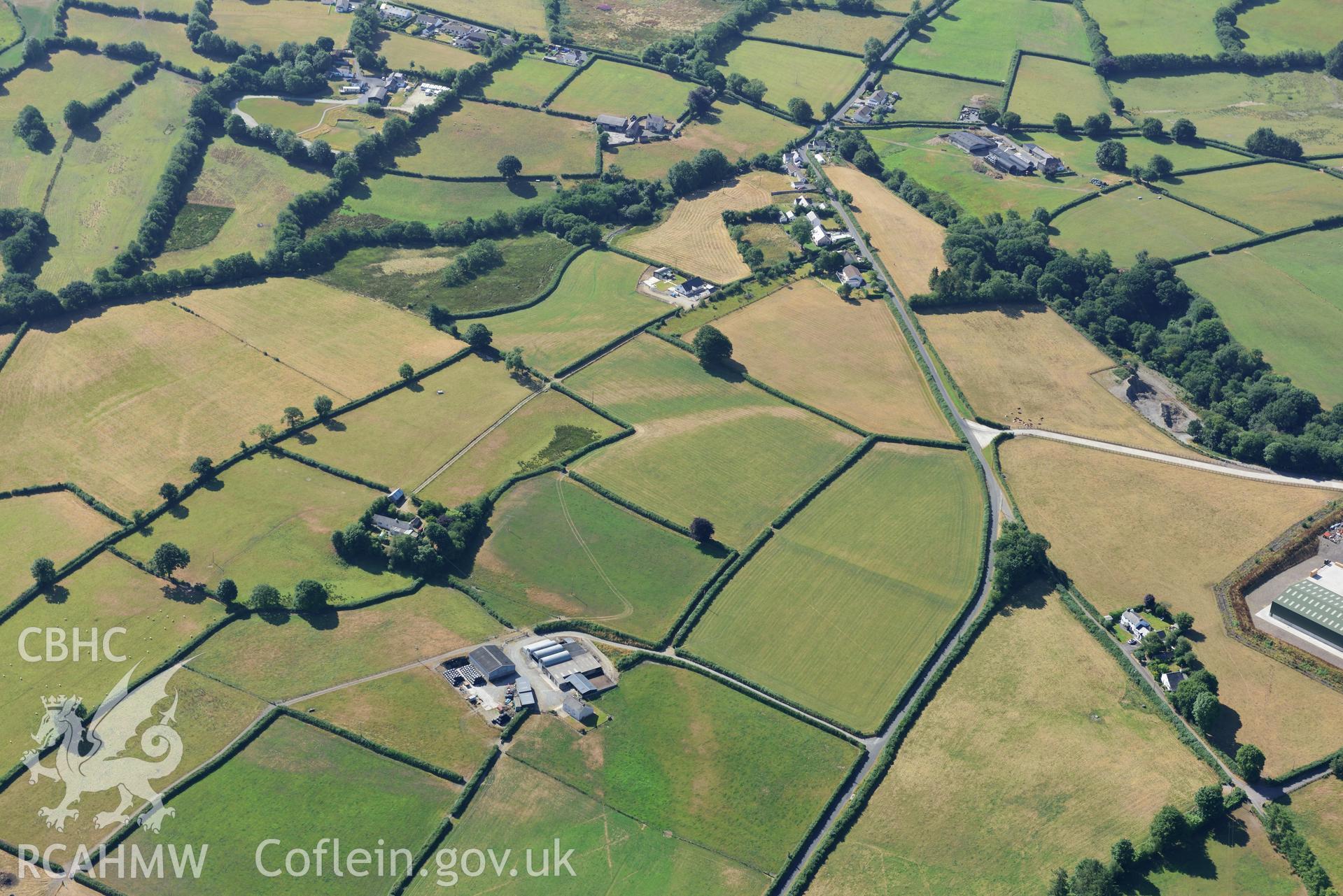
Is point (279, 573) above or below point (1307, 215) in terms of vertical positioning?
below

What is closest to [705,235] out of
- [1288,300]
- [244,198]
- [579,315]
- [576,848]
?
[579,315]

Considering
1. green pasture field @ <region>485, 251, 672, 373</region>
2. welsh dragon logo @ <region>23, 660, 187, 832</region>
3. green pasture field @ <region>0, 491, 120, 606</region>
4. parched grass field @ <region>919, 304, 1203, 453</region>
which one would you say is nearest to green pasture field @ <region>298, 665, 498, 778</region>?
welsh dragon logo @ <region>23, 660, 187, 832</region>

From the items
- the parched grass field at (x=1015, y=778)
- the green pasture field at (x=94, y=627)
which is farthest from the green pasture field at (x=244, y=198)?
the parched grass field at (x=1015, y=778)

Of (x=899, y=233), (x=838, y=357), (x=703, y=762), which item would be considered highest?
(x=899, y=233)

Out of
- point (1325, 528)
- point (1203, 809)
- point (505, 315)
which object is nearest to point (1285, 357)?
point (1325, 528)

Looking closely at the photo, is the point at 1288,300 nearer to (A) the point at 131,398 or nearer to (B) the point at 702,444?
(B) the point at 702,444

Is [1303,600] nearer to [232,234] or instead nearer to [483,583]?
[483,583]

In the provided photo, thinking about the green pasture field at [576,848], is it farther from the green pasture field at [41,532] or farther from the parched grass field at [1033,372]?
the parched grass field at [1033,372]

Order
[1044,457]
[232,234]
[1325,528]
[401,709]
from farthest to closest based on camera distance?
[232,234]
[1044,457]
[1325,528]
[401,709]
